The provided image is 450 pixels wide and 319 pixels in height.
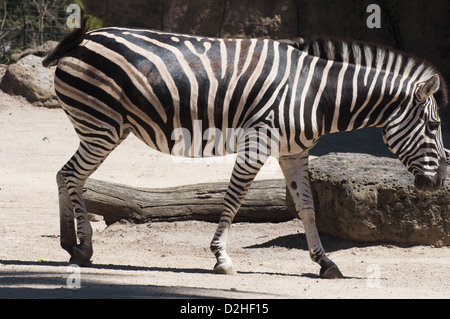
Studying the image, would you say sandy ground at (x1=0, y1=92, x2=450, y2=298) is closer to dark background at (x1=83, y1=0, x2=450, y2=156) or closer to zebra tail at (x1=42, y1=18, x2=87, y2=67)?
zebra tail at (x1=42, y1=18, x2=87, y2=67)

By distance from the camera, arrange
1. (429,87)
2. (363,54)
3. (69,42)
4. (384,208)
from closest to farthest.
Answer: (429,87)
(69,42)
(363,54)
(384,208)

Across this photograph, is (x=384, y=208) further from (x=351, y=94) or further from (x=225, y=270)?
(x=225, y=270)

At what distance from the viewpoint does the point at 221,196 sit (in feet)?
27.9

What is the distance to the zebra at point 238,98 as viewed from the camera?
620 centimetres

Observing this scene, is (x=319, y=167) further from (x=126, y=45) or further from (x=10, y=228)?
(x=10, y=228)

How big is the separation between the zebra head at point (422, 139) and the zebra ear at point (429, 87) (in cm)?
5

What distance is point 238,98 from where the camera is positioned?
20.5 ft

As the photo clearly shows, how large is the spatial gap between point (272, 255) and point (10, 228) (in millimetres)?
3219

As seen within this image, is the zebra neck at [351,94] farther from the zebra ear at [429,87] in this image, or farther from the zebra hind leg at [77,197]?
the zebra hind leg at [77,197]

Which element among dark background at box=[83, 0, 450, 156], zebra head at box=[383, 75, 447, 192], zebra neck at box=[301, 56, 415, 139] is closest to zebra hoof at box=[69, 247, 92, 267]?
zebra neck at box=[301, 56, 415, 139]

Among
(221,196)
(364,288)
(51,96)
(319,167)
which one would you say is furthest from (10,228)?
(51,96)

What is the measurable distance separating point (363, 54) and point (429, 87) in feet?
2.36

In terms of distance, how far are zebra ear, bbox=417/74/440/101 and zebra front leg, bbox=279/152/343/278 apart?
1.21m

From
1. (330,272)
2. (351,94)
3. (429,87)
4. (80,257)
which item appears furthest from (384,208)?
(80,257)
